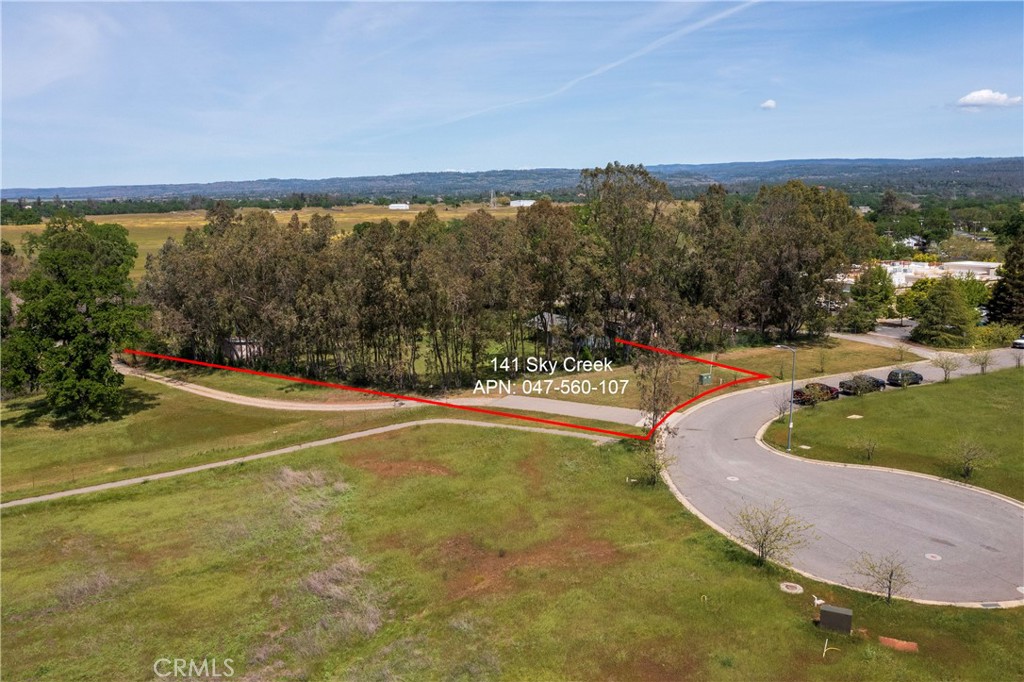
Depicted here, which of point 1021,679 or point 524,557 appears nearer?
point 1021,679

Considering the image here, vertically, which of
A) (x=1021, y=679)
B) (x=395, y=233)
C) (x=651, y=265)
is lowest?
(x=1021, y=679)

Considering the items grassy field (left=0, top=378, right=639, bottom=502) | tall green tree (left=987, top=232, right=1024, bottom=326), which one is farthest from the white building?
grassy field (left=0, top=378, right=639, bottom=502)

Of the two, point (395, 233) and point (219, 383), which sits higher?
point (395, 233)

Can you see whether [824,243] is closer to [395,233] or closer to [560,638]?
[395,233]

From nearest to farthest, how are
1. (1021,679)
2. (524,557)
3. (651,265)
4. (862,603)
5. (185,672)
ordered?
(1021,679)
(185,672)
(862,603)
(524,557)
(651,265)

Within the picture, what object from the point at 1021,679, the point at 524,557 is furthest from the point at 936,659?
the point at 524,557

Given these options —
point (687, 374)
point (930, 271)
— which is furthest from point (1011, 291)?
point (687, 374)
